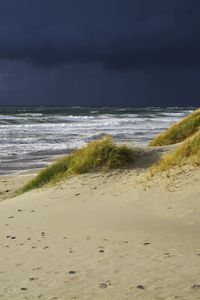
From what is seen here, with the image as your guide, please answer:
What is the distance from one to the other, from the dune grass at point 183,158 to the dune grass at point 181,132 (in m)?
4.26

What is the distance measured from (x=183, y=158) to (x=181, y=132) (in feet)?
16.7

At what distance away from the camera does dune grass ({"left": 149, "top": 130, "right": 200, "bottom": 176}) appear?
9461 millimetres

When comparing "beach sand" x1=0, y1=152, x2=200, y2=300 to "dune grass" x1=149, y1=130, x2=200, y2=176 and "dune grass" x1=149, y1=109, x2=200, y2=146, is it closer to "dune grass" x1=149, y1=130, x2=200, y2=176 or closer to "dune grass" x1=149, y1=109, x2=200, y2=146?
"dune grass" x1=149, y1=130, x2=200, y2=176

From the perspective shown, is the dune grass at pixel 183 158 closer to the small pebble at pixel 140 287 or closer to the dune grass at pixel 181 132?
the dune grass at pixel 181 132

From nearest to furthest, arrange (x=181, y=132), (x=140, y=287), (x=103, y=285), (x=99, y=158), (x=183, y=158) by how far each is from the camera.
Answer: (x=140, y=287), (x=103, y=285), (x=183, y=158), (x=99, y=158), (x=181, y=132)

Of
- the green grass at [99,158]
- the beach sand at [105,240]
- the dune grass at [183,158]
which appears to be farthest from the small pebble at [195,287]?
the green grass at [99,158]

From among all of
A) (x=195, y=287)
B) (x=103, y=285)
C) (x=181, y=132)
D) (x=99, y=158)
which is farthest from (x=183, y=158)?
(x=195, y=287)

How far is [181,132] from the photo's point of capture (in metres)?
14.8

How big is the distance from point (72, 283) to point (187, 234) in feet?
5.90

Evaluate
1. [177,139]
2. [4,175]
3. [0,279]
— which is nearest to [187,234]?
[0,279]

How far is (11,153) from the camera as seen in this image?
74.1 feet

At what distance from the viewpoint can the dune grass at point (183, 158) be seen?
946cm

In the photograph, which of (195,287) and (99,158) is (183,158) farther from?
(195,287)

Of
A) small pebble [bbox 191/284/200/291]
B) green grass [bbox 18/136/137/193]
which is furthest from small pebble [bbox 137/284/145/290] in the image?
green grass [bbox 18/136/137/193]
